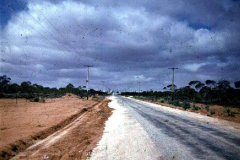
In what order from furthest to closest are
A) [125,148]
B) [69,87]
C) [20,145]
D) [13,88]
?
[69,87]
[13,88]
[20,145]
[125,148]

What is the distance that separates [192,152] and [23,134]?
7.77m

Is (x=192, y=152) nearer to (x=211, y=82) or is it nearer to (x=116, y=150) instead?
(x=116, y=150)

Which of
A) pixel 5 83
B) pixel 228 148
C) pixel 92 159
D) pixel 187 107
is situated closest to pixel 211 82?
pixel 187 107

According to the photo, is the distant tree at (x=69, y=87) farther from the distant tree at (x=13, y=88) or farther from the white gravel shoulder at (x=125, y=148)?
the white gravel shoulder at (x=125, y=148)

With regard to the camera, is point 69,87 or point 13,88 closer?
point 13,88

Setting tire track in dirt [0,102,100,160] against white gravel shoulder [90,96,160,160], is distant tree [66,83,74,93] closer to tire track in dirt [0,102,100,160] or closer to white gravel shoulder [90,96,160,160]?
tire track in dirt [0,102,100,160]

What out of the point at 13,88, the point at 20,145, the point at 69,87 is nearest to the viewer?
the point at 20,145

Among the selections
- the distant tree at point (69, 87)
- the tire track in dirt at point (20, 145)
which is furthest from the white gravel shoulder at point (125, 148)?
the distant tree at point (69, 87)

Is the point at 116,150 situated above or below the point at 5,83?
below

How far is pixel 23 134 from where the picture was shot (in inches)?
312

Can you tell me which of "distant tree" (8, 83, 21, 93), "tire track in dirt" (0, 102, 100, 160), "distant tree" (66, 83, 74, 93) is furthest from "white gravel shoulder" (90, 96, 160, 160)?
"distant tree" (66, 83, 74, 93)

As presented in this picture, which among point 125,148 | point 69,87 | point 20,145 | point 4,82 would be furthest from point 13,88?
point 125,148

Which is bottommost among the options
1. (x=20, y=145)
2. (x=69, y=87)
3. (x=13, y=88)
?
(x=20, y=145)

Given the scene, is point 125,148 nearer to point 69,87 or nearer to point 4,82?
point 4,82
